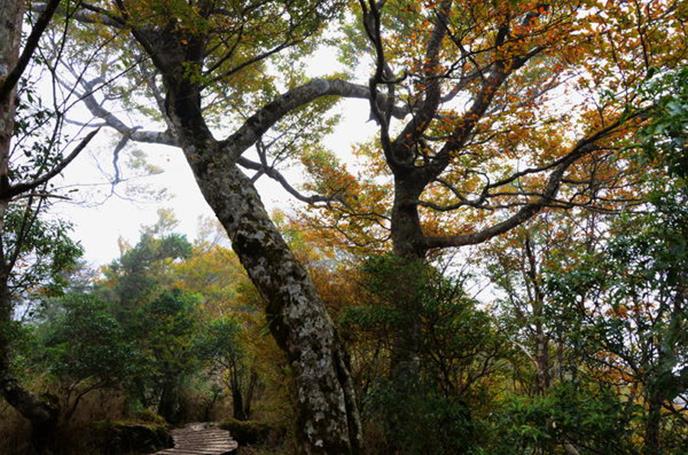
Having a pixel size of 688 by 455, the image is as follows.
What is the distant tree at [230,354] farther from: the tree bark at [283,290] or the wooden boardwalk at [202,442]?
the tree bark at [283,290]

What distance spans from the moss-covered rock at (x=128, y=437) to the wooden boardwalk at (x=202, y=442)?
0.35 m

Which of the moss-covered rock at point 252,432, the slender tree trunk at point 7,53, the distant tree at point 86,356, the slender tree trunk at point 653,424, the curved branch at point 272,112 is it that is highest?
the curved branch at point 272,112

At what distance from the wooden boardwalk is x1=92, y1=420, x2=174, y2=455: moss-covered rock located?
0.35 m

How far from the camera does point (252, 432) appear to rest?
8797 millimetres

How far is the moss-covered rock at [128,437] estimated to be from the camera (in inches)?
260

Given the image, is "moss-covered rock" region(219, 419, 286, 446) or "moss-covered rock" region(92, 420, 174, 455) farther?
"moss-covered rock" region(219, 419, 286, 446)

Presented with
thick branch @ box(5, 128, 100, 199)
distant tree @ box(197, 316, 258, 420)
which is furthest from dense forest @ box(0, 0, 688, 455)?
→ distant tree @ box(197, 316, 258, 420)

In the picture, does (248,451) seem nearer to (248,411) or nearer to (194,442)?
(194,442)

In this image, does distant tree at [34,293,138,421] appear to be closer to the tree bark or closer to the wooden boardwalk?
the wooden boardwalk

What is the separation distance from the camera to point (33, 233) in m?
5.10

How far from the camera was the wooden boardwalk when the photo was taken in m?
6.66

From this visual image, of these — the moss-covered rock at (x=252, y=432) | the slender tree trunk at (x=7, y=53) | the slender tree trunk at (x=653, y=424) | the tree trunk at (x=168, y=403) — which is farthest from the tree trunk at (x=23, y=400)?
the slender tree trunk at (x=653, y=424)

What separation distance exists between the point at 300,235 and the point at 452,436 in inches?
246

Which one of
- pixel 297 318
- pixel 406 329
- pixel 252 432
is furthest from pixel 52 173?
pixel 252 432
